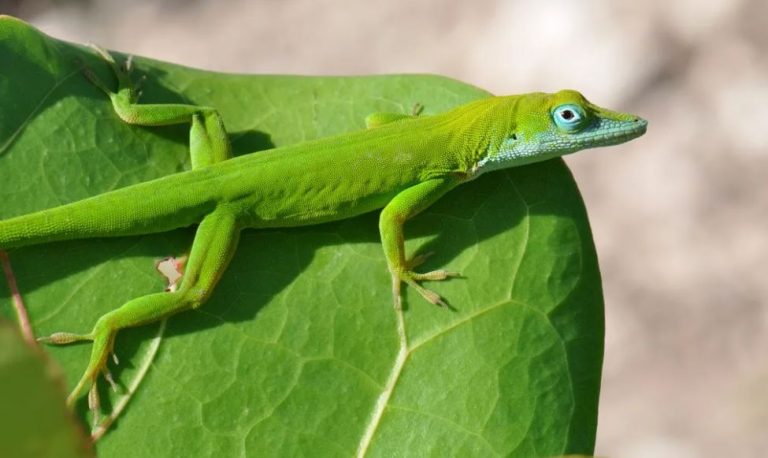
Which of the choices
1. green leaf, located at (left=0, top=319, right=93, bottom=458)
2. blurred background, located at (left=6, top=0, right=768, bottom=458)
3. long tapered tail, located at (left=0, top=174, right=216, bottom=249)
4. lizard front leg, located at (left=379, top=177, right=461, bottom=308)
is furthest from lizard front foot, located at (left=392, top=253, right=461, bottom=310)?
blurred background, located at (left=6, top=0, right=768, bottom=458)

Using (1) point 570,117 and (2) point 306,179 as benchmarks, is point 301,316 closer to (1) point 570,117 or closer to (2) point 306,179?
(2) point 306,179

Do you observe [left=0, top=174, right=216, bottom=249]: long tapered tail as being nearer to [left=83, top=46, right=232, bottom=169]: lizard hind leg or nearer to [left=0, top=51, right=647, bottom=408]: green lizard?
[left=0, top=51, right=647, bottom=408]: green lizard

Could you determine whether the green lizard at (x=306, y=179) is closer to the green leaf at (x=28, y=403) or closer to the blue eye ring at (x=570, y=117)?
the blue eye ring at (x=570, y=117)

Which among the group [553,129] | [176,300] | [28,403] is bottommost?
[176,300]

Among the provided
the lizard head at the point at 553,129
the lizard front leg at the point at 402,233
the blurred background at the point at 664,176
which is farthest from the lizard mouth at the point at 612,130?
the blurred background at the point at 664,176

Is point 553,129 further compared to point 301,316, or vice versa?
point 553,129

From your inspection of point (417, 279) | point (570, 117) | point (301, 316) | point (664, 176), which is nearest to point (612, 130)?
point (570, 117)
